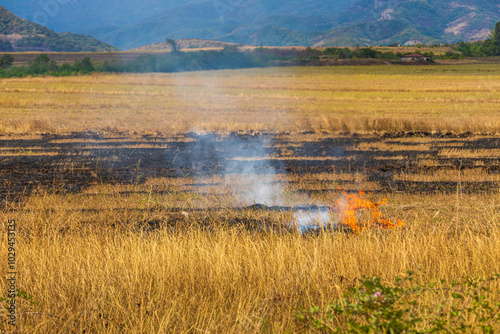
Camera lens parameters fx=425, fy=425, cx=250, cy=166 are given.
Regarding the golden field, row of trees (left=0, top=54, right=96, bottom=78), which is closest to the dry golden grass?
the golden field

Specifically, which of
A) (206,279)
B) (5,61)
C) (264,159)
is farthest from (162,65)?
(206,279)

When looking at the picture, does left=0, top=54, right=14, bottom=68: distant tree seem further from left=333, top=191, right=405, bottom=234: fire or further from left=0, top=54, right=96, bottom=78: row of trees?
left=333, top=191, right=405, bottom=234: fire


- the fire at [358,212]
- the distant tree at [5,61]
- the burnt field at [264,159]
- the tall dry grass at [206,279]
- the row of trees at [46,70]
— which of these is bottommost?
the burnt field at [264,159]

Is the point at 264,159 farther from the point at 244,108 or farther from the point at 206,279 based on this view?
the point at 244,108

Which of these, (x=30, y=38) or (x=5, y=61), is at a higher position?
(x=30, y=38)

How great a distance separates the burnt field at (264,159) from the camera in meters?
11.3

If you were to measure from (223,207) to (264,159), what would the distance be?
592 cm

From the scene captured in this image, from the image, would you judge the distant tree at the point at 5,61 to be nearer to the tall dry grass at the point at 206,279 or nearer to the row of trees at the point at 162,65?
the row of trees at the point at 162,65

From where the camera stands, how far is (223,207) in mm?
8641

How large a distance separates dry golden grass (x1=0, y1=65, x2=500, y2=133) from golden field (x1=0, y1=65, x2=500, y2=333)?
0.22m

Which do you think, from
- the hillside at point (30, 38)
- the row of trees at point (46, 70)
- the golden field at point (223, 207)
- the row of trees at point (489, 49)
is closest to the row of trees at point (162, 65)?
the row of trees at point (46, 70)

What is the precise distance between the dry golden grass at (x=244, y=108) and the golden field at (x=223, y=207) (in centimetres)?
22

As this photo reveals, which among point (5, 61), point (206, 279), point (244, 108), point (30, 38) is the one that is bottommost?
point (244, 108)

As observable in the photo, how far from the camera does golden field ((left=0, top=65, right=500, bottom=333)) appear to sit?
12.4ft
